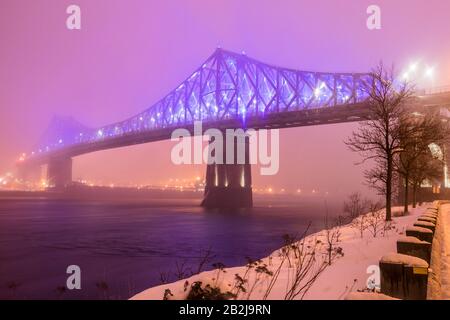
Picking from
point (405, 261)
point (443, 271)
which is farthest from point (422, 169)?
point (405, 261)

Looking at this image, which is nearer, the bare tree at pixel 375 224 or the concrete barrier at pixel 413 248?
the concrete barrier at pixel 413 248

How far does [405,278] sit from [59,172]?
145 meters

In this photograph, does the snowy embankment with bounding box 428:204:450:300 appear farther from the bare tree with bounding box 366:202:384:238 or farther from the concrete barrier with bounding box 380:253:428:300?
the bare tree with bounding box 366:202:384:238

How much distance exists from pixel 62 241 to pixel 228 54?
67645mm

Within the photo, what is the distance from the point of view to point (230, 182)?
71875 millimetres

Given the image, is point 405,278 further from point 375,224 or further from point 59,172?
point 59,172

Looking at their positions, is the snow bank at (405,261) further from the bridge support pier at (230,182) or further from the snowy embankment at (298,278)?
the bridge support pier at (230,182)

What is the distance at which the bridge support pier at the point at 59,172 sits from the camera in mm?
136613

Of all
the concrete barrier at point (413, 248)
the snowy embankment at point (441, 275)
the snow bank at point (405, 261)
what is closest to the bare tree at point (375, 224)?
the snowy embankment at point (441, 275)

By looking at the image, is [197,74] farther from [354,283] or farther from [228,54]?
[354,283]

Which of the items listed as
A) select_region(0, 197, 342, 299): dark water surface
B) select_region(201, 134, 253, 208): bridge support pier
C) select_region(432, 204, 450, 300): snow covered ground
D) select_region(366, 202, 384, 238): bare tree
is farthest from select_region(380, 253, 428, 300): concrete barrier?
select_region(201, 134, 253, 208): bridge support pier

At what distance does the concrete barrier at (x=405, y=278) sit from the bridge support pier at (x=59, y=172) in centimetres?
13997

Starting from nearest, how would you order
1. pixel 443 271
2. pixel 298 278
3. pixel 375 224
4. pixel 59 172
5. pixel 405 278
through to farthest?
pixel 405 278, pixel 298 278, pixel 443 271, pixel 375 224, pixel 59 172
